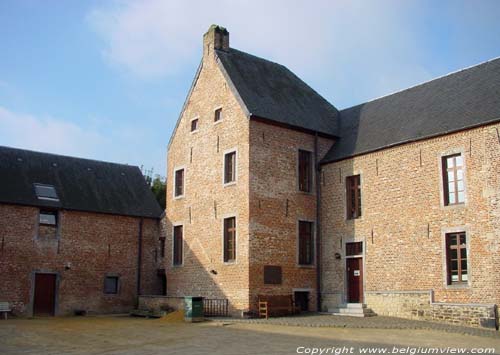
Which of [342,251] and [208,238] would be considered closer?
[342,251]

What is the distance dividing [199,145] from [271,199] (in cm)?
452

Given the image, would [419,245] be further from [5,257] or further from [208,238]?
[5,257]

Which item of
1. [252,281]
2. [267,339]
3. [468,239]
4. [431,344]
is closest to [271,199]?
[252,281]

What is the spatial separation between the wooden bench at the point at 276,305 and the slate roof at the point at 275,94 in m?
6.29

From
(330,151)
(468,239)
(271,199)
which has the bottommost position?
(468,239)

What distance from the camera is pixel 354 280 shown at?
21031 millimetres

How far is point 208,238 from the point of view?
75.2 ft

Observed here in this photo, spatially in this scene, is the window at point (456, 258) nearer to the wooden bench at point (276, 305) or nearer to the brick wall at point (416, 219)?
the brick wall at point (416, 219)

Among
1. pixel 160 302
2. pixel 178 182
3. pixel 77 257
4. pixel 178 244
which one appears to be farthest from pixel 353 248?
pixel 77 257

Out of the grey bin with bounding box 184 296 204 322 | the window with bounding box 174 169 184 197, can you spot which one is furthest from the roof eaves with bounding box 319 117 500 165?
the grey bin with bounding box 184 296 204 322

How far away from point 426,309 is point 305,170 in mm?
7058

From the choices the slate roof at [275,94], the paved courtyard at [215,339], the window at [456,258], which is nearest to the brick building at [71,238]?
the paved courtyard at [215,339]

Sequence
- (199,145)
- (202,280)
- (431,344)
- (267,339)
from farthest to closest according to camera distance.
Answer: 1. (199,145)
2. (202,280)
3. (267,339)
4. (431,344)

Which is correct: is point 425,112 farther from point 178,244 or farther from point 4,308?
point 4,308
